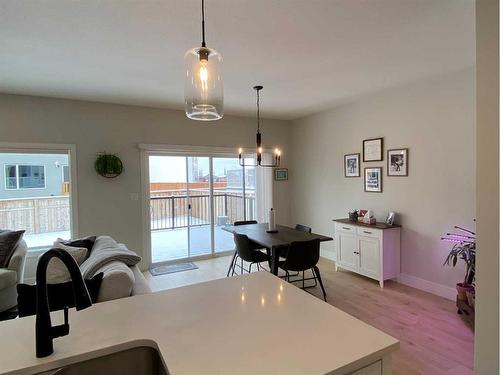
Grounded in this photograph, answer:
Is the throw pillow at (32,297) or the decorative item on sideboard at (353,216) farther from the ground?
the decorative item on sideboard at (353,216)

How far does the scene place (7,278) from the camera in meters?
3.13

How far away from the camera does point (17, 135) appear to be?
3.98 metres

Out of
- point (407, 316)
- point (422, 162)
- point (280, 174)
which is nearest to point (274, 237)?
point (407, 316)

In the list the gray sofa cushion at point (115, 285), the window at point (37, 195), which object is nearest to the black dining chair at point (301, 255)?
the gray sofa cushion at point (115, 285)

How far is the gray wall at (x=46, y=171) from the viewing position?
13.3 feet

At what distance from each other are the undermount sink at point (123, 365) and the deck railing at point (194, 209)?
4098mm

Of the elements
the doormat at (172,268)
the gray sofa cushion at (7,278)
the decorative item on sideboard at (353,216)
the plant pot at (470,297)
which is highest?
the decorative item on sideboard at (353,216)

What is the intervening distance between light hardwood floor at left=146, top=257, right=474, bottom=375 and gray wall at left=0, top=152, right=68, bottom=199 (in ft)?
6.35

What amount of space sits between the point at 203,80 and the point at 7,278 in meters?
3.16

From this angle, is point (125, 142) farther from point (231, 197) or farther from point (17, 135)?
point (231, 197)

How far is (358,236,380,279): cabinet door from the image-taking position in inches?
155

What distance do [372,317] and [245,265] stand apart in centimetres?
238

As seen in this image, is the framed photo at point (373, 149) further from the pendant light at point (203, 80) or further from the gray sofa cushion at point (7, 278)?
the gray sofa cushion at point (7, 278)

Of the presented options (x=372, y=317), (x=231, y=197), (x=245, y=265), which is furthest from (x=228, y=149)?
(x=372, y=317)
